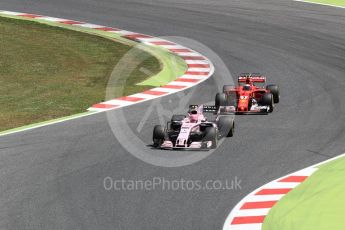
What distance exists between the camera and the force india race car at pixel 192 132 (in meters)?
20.2

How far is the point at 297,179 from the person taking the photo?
18203 millimetres

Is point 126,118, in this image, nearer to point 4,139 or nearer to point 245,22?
point 4,139

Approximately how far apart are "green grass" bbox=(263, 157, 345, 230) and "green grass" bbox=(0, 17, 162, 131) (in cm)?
811

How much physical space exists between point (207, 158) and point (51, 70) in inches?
426

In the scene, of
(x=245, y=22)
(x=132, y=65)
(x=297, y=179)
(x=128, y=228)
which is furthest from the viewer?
(x=245, y=22)

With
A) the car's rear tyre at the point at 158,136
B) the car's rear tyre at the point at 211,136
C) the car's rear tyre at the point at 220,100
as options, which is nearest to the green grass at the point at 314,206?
the car's rear tyre at the point at 211,136

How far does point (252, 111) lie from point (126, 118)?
321 cm

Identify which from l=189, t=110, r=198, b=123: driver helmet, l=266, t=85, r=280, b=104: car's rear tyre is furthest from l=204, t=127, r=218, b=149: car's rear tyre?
l=266, t=85, r=280, b=104: car's rear tyre

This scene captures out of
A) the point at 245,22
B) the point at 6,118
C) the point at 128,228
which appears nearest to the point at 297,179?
the point at 128,228

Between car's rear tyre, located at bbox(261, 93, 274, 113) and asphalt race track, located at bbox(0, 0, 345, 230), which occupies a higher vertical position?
car's rear tyre, located at bbox(261, 93, 274, 113)

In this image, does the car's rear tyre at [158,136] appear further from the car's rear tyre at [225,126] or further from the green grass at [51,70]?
the green grass at [51,70]

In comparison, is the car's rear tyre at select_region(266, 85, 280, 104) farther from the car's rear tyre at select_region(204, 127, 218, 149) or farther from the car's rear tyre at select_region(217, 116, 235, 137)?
the car's rear tyre at select_region(204, 127, 218, 149)

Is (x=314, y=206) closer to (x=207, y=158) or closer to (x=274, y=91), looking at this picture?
(x=207, y=158)

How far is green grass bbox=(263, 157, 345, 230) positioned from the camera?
15086 millimetres
